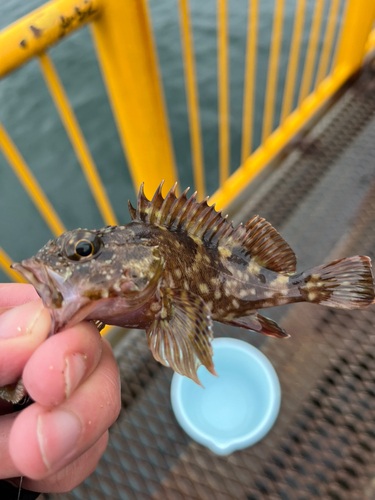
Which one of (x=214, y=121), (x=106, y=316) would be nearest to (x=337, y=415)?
(x=106, y=316)

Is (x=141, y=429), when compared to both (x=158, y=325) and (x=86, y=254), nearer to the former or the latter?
(x=158, y=325)

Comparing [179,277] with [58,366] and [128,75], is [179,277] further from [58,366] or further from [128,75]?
[128,75]

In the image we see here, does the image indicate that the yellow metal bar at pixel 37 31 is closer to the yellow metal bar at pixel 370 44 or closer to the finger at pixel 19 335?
the finger at pixel 19 335

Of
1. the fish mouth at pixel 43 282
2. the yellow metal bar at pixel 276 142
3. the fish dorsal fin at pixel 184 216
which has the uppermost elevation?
the fish mouth at pixel 43 282

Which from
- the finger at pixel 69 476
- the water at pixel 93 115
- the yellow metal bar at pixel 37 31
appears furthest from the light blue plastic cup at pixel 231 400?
the water at pixel 93 115

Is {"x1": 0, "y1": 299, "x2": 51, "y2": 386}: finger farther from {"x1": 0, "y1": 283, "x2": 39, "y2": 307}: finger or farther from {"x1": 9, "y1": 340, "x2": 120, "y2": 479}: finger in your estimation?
{"x1": 0, "y1": 283, "x2": 39, "y2": 307}: finger

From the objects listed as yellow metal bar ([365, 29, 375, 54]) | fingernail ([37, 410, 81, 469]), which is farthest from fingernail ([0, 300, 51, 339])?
yellow metal bar ([365, 29, 375, 54])
